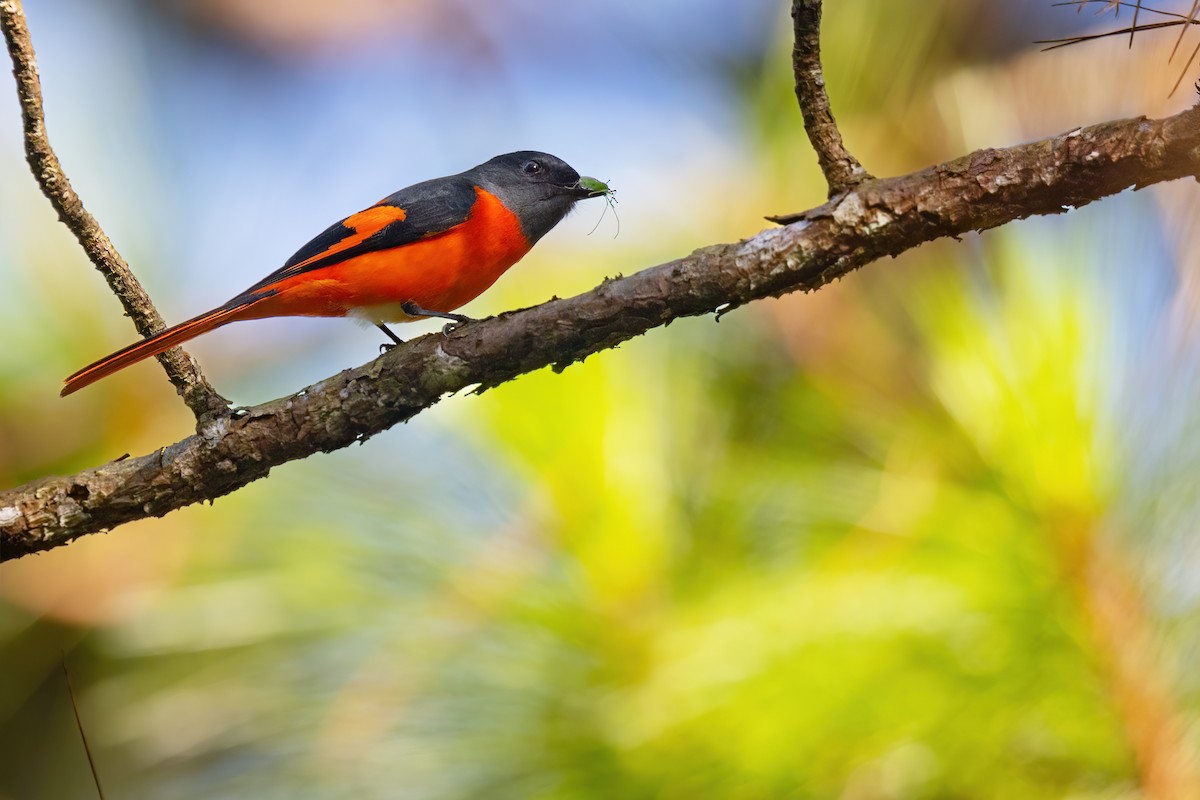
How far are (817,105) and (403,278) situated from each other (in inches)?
55.3

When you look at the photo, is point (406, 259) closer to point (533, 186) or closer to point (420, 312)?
point (420, 312)

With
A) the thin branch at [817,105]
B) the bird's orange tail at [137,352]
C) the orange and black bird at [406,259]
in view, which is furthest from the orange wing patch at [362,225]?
the thin branch at [817,105]

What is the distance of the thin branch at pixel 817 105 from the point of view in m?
2.11

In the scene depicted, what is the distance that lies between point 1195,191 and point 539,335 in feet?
6.90

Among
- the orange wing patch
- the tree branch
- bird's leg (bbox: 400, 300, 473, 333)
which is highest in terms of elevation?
the orange wing patch

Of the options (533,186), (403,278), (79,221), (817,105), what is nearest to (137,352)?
(79,221)

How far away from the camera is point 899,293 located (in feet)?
11.2

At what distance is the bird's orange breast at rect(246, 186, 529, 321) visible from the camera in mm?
3049

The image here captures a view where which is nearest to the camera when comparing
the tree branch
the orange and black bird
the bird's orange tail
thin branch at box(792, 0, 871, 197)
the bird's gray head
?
the tree branch

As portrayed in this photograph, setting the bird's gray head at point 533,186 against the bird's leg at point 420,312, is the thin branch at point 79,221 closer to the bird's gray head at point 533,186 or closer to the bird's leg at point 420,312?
the bird's leg at point 420,312

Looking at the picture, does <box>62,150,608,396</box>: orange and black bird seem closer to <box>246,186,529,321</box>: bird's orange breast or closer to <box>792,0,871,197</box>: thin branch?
<box>246,186,529,321</box>: bird's orange breast

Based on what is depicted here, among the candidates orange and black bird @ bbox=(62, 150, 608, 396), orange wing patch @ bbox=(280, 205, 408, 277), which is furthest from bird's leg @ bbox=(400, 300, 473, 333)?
orange wing patch @ bbox=(280, 205, 408, 277)

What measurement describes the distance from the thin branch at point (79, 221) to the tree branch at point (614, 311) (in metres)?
0.14

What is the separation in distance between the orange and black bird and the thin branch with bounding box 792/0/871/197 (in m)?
1.22
